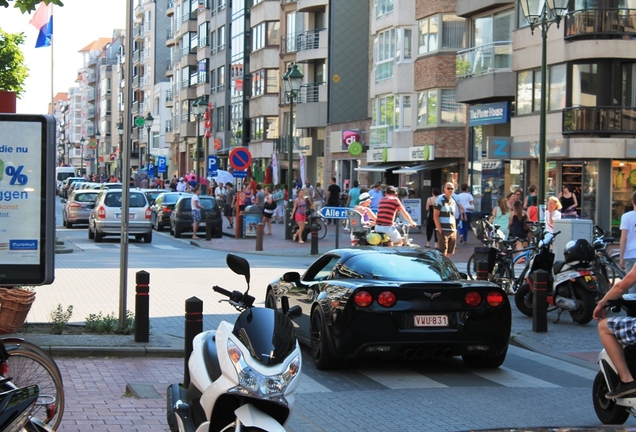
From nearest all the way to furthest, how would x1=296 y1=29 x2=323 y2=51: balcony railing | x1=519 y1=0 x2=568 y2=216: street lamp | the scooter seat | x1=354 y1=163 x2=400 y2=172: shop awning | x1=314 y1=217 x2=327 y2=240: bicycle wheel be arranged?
the scooter seat, x1=519 y1=0 x2=568 y2=216: street lamp, x1=314 y1=217 x2=327 y2=240: bicycle wheel, x1=354 y1=163 x2=400 y2=172: shop awning, x1=296 y1=29 x2=323 y2=51: balcony railing

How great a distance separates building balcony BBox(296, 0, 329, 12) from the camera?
195 ft

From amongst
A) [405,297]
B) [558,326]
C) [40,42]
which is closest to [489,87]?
[40,42]

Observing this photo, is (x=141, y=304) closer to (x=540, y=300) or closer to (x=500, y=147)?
(x=540, y=300)

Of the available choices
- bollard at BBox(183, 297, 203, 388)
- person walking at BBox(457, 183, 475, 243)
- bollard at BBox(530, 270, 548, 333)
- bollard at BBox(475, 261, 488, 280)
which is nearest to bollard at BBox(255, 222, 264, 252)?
person walking at BBox(457, 183, 475, 243)

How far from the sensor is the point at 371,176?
54125 mm

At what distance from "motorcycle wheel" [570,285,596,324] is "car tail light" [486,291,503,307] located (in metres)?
3.80

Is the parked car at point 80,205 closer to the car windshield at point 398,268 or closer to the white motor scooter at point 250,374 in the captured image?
the car windshield at point 398,268

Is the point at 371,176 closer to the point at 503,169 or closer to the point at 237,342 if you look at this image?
the point at 503,169

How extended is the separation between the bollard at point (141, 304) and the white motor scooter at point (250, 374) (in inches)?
210

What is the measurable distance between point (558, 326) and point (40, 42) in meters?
22.9

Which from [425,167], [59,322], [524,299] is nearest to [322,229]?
[425,167]

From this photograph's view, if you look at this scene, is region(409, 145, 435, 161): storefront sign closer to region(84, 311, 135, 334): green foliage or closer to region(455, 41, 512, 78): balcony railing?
region(455, 41, 512, 78): balcony railing

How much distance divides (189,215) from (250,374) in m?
33.0

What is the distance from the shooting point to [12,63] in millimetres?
56125
